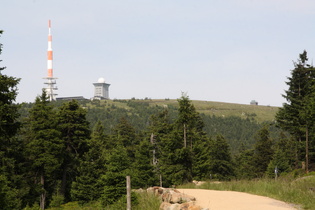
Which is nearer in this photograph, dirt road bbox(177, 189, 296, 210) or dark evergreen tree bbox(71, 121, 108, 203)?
dirt road bbox(177, 189, 296, 210)

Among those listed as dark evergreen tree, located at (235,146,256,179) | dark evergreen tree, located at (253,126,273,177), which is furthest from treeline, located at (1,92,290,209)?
dark evergreen tree, located at (235,146,256,179)

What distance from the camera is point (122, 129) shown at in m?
76.4

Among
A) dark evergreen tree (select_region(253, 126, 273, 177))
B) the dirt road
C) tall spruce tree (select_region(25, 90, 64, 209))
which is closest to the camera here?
the dirt road

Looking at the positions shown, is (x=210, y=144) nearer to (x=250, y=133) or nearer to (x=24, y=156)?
(x=24, y=156)

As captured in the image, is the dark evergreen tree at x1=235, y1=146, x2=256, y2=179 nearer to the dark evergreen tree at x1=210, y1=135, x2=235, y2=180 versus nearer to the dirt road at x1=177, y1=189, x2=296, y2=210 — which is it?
the dark evergreen tree at x1=210, y1=135, x2=235, y2=180

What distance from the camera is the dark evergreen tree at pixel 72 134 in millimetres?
46906

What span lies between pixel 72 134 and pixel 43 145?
6.66m

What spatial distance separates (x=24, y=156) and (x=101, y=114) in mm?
142323

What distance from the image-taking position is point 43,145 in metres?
41.8

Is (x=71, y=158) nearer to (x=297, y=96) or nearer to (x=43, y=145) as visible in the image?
(x=43, y=145)

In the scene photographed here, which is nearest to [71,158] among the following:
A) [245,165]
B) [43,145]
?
[43,145]

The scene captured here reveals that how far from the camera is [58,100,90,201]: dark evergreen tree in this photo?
46.9 meters

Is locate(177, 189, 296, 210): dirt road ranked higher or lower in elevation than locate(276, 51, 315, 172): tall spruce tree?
lower

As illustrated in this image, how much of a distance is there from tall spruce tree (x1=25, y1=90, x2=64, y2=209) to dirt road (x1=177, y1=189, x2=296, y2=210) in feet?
81.5
